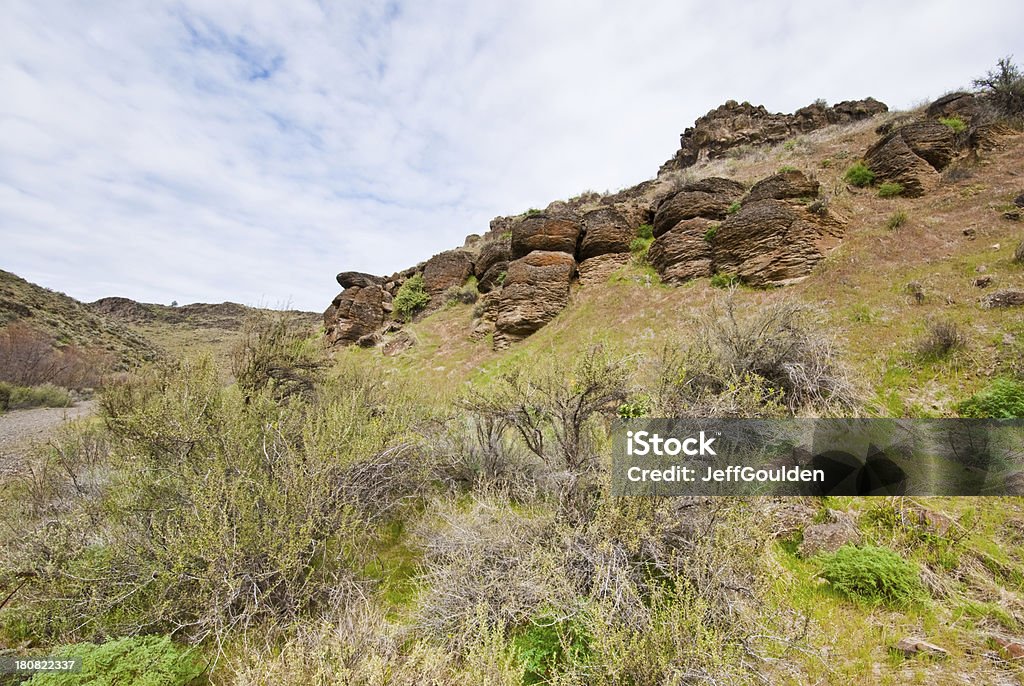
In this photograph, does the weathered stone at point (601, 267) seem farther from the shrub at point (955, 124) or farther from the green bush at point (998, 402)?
the shrub at point (955, 124)

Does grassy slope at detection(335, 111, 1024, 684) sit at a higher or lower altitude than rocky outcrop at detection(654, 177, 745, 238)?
lower

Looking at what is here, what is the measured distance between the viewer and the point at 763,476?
5.39 meters

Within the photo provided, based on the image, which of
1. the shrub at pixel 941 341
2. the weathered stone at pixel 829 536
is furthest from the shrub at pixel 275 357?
the shrub at pixel 941 341

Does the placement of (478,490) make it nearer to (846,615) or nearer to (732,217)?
(846,615)

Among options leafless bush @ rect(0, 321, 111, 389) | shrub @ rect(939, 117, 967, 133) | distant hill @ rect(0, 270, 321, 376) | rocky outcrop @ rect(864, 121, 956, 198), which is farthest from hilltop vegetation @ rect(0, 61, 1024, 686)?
leafless bush @ rect(0, 321, 111, 389)

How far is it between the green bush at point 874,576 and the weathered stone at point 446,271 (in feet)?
72.7

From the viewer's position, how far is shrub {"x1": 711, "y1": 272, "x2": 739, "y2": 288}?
1332 centimetres

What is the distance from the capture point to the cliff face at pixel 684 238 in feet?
43.2

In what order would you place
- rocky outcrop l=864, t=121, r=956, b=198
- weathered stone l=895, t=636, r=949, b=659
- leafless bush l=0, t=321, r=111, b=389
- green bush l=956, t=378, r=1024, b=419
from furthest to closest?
leafless bush l=0, t=321, r=111, b=389, rocky outcrop l=864, t=121, r=956, b=198, green bush l=956, t=378, r=1024, b=419, weathered stone l=895, t=636, r=949, b=659

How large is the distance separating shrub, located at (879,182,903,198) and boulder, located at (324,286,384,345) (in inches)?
980

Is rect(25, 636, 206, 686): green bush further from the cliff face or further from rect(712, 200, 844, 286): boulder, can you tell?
rect(712, 200, 844, 286): boulder

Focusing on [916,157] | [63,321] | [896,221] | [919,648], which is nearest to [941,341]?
[896,221]
